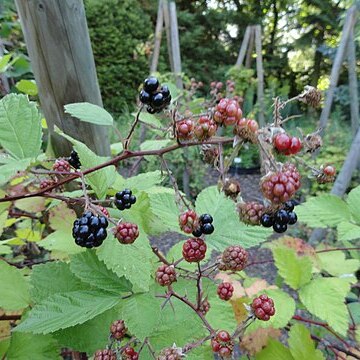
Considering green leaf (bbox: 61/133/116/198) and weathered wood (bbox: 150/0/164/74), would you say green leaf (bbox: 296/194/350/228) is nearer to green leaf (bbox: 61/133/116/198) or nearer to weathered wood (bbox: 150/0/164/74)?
green leaf (bbox: 61/133/116/198)

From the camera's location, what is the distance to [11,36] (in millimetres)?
2244

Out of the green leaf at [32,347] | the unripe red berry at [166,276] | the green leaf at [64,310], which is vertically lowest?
the green leaf at [32,347]

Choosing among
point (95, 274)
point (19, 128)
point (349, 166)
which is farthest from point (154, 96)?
point (349, 166)

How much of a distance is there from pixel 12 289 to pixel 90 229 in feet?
1.10

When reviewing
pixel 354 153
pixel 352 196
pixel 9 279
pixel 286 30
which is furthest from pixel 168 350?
pixel 286 30

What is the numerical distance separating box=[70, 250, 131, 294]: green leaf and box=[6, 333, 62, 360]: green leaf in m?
0.18

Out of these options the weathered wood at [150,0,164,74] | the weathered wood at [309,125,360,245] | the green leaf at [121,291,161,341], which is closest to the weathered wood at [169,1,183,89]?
the weathered wood at [150,0,164,74]

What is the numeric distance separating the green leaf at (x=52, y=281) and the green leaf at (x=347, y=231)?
2.29ft

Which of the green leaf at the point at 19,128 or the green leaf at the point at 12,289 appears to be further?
the green leaf at the point at 12,289

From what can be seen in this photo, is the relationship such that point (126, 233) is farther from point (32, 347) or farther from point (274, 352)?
point (274, 352)

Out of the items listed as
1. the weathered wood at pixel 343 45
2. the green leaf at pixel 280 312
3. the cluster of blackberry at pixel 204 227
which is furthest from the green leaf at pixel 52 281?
the weathered wood at pixel 343 45

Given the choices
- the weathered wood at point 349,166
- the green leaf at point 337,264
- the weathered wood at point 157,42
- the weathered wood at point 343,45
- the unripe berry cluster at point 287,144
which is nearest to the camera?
the unripe berry cluster at point 287,144

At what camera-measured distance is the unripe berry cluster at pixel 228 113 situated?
44 centimetres

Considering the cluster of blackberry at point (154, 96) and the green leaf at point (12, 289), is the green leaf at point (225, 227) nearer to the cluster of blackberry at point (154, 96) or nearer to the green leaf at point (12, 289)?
the cluster of blackberry at point (154, 96)
